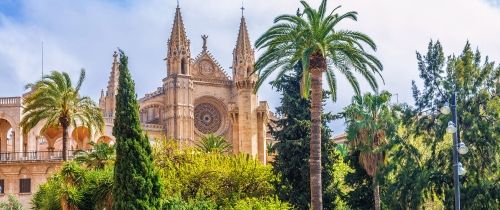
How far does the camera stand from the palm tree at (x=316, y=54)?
31375mm

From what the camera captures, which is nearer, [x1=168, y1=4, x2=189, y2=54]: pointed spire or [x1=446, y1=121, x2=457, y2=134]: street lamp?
[x1=446, y1=121, x2=457, y2=134]: street lamp

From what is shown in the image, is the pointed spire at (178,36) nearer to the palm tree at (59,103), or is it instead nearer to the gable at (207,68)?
the gable at (207,68)

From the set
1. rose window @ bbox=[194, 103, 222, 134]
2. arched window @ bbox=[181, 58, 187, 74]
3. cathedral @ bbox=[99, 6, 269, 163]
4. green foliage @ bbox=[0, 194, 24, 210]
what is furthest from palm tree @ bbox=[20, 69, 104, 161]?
rose window @ bbox=[194, 103, 222, 134]

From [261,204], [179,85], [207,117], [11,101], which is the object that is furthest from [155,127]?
[261,204]

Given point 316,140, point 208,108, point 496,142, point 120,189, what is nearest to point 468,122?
point 496,142

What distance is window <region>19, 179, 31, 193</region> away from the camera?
5603cm

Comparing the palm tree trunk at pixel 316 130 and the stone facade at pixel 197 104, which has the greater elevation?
the stone facade at pixel 197 104

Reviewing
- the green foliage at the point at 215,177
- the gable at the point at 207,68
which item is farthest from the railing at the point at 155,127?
the green foliage at the point at 215,177

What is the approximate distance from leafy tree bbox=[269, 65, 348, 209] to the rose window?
144 ft

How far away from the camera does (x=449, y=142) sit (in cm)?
4153

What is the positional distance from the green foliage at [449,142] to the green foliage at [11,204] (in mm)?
23373

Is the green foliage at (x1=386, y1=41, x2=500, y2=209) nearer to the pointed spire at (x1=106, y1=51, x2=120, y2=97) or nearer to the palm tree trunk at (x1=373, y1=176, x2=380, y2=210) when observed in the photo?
the palm tree trunk at (x1=373, y1=176, x2=380, y2=210)

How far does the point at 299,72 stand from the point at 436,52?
8153mm

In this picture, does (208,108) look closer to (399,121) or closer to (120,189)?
(399,121)
